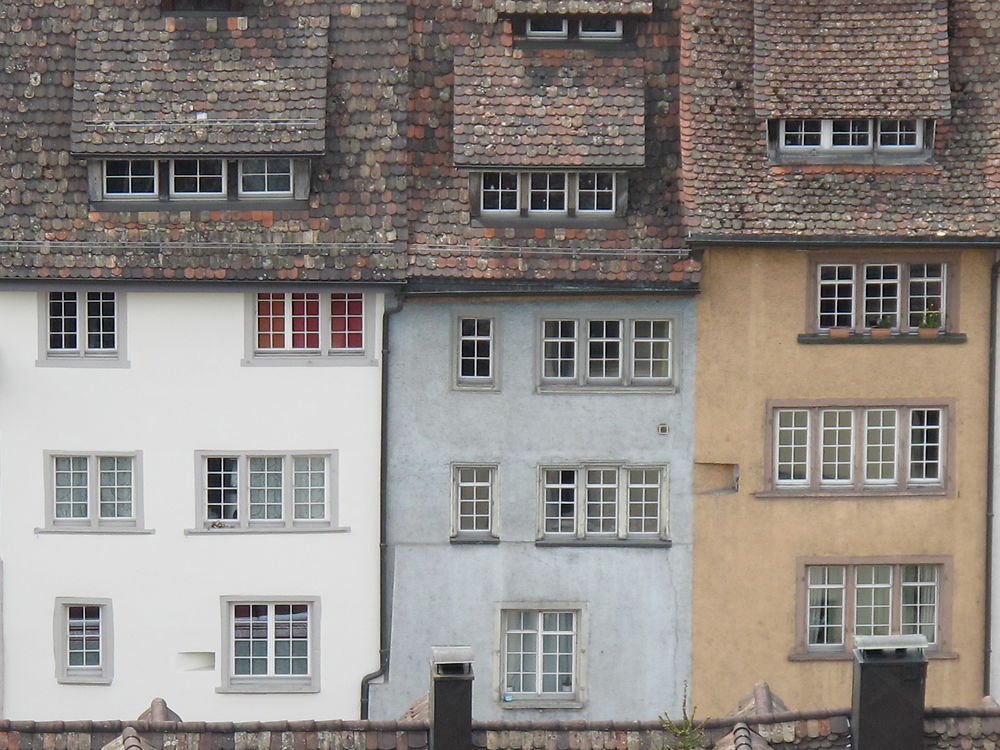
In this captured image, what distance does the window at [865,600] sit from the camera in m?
46.5

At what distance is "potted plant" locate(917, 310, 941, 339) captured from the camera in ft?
150

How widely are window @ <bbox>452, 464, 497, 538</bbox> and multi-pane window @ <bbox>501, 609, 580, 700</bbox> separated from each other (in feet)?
6.07

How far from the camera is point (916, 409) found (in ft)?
151

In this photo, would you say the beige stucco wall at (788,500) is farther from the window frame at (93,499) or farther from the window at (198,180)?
the window frame at (93,499)

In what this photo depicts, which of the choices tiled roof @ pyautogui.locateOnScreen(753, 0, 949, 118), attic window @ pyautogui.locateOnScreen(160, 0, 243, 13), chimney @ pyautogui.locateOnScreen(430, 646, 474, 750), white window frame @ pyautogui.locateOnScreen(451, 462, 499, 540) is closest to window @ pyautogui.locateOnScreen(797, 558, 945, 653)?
white window frame @ pyautogui.locateOnScreen(451, 462, 499, 540)

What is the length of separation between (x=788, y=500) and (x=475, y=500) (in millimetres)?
6128

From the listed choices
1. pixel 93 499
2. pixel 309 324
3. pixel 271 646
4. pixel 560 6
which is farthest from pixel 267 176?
pixel 271 646

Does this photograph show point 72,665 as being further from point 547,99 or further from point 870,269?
point 870,269

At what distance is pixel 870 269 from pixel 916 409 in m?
2.91

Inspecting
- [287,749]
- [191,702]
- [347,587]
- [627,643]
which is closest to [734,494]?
[627,643]

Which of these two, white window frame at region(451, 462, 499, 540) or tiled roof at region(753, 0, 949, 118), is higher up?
tiled roof at region(753, 0, 949, 118)

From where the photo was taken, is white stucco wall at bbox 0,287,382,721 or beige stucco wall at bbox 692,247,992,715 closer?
white stucco wall at bbox 0,287,382,721

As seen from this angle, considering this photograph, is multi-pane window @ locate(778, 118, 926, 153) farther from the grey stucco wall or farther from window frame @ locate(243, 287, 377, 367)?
window frame @ locate(243, 287, 377, 367)

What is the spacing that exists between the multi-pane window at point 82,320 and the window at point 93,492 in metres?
2.02
